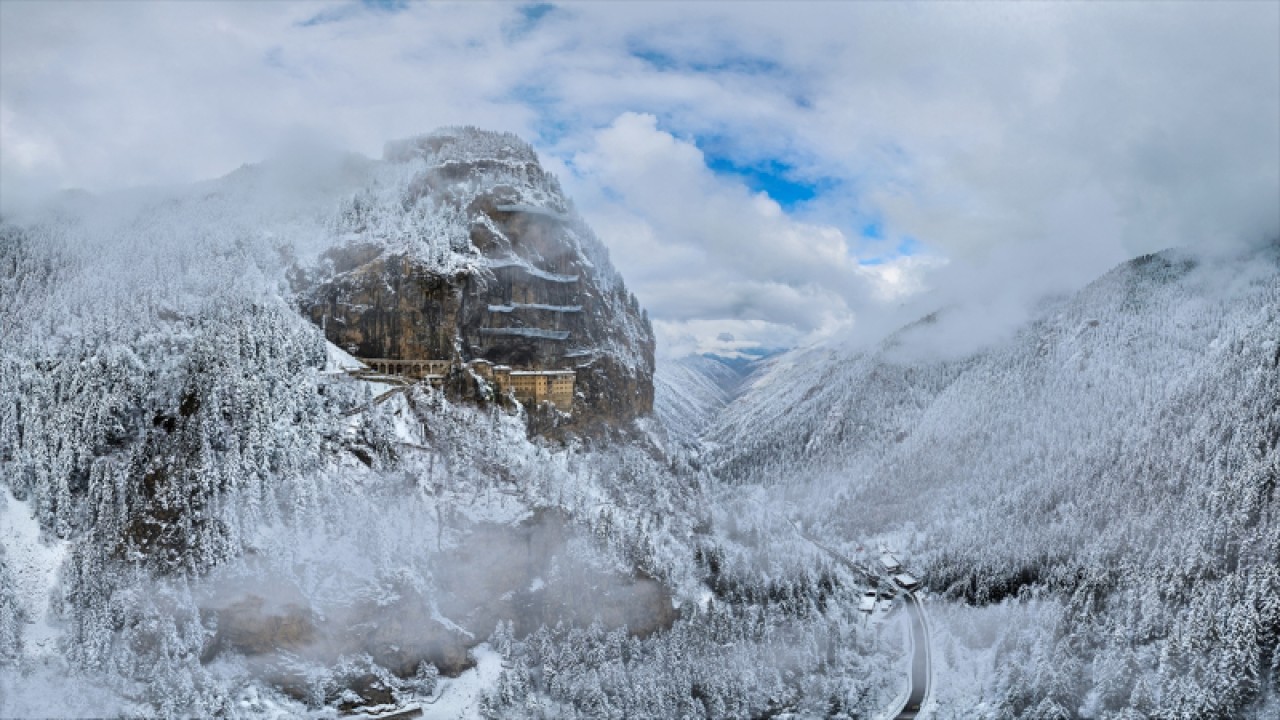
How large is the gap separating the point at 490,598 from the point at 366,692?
2081 cm

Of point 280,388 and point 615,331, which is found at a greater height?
point 615,331

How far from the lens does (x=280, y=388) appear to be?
107m

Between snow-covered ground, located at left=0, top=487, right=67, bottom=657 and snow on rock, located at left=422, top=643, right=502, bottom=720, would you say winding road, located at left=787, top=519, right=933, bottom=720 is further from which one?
snow-covered ground, located at left=0, top=487, right=67, bottom=657

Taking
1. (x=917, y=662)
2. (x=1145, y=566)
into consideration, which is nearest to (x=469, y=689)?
(x=917, y=662)

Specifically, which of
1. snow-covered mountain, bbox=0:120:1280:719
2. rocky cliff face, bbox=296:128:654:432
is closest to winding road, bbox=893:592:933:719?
snow-covered mountain, bbox=0:120:1280:719

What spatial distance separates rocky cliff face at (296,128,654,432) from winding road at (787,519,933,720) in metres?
69.3

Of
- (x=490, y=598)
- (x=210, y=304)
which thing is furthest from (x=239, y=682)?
(x=210, y=304)

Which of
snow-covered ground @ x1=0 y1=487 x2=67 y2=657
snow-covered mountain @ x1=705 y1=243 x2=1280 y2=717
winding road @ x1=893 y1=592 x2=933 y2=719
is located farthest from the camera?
winding road @ x1=893 y1=592 x2=933 y2=719

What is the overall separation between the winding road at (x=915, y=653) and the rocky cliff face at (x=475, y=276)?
6928cm

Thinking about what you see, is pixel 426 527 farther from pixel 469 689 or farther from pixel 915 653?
pixel 915 653

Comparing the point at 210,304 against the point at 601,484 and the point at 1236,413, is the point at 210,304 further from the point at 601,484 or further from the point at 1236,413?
the point at 1236,413

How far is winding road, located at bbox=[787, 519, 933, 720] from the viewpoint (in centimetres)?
13012

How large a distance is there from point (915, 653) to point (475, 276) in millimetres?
110913

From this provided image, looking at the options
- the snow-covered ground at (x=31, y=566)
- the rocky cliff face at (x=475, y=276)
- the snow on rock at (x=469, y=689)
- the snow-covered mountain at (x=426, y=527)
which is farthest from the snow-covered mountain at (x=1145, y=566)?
the snow-covered ground at (x=31, y=566)
